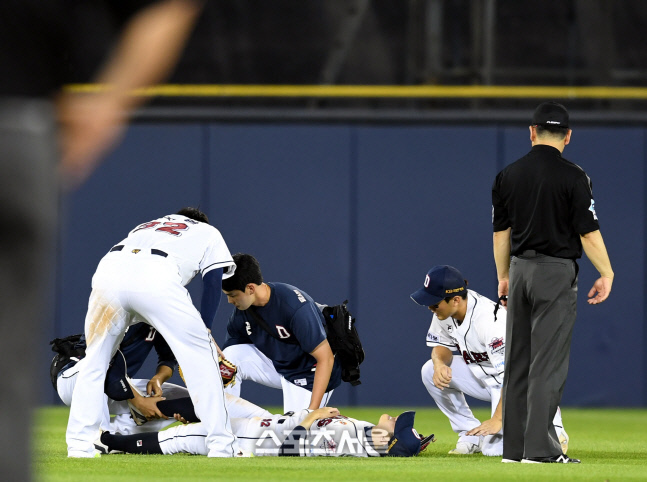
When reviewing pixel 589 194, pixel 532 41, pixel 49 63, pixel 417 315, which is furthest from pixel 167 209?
pixel 49 63

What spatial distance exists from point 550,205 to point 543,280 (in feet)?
1.34

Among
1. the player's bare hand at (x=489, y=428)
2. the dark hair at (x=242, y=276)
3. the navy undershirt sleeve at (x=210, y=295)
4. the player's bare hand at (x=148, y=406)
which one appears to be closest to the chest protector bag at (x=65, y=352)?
the player's bare hand at (x=148, y=406)

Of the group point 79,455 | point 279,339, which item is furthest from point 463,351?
point 79,455

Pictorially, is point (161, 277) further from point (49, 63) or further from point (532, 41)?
point (532, 41)

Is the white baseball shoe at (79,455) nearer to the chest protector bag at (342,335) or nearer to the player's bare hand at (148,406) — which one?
the player's bare hand at (148,406)

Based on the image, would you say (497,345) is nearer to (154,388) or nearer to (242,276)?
(242,276)

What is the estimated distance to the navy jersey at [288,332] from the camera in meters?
6.59

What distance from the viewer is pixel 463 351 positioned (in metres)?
6.88

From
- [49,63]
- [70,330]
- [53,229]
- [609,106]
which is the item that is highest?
[609,106]

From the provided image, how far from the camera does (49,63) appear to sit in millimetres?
1488

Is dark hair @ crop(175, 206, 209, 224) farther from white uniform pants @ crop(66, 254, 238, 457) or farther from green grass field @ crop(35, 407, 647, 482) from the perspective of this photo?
green grass field @ crop(35, 407, 647, 482)

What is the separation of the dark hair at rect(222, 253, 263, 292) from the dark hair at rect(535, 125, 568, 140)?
6.61 feet

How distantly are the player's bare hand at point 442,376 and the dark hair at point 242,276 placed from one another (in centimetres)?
130

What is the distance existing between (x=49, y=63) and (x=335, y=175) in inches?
396
